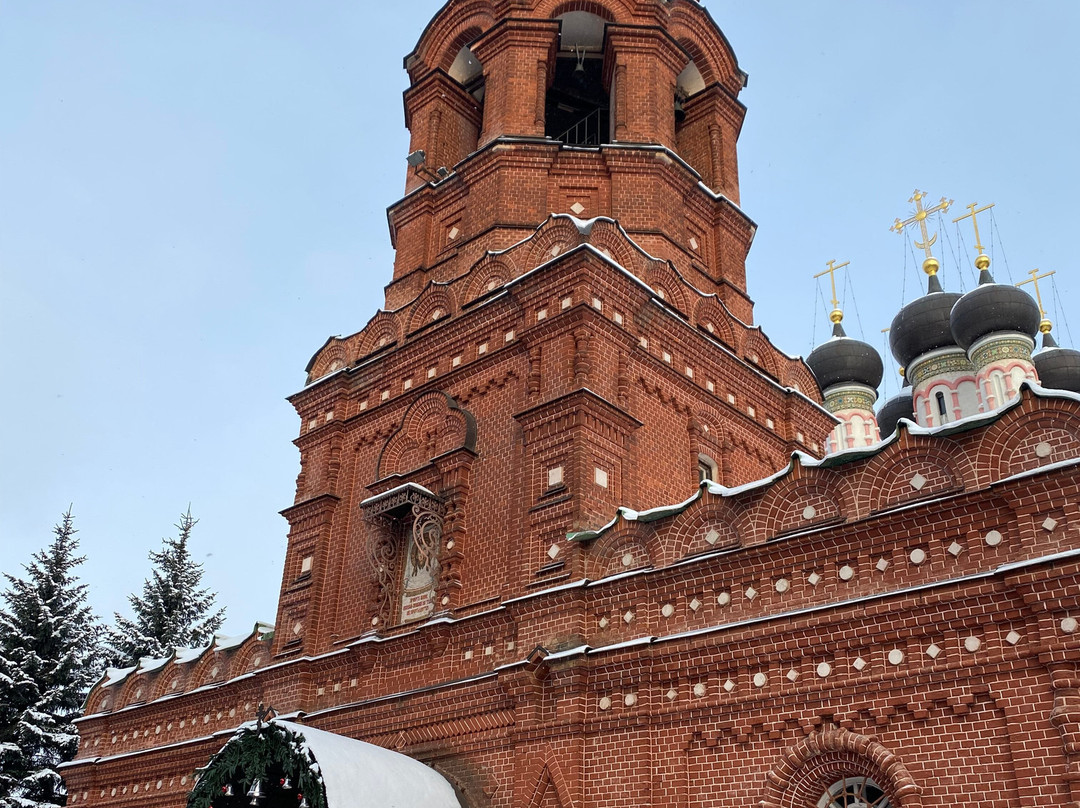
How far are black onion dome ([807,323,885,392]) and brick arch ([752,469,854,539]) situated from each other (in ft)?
61.9

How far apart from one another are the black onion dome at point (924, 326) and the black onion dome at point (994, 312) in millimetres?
1532

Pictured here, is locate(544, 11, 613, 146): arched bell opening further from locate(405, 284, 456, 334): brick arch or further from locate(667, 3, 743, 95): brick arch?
locate(405, 284, 456, 334): brick arch

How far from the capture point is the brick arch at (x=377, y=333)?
1277 cm

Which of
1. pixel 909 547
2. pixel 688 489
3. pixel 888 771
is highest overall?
pixel 688 489

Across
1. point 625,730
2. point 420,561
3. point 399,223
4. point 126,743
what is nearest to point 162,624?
point 126,743

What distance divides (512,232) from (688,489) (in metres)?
3.74

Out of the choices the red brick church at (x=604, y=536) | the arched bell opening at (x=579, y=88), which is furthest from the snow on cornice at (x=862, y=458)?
the arched bell opening at (x=579, y=88)

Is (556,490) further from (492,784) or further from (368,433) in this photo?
(368,433)

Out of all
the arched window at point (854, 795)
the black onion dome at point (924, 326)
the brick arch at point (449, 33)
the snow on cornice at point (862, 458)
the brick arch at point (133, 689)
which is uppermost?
the black onion dome at point (924, 326)

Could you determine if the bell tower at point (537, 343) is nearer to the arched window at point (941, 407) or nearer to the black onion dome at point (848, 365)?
the arched window at point (941, 407)

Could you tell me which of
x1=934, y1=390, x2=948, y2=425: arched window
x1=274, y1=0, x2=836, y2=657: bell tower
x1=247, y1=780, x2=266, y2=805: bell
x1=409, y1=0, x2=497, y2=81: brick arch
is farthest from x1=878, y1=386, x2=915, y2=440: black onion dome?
x1=247, y1=780, x2=266, y2=805: bell

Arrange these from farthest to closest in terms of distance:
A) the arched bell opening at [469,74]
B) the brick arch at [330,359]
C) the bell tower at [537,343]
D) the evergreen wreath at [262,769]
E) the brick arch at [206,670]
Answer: the arched bell opening at [469,74] → the brick arch at [330,359] → the brick arch at [206,670] → the bell tower at [537,343] → the evergreen wreath at [262,769]

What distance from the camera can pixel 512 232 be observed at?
12.5 meters

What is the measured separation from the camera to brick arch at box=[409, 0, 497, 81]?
14.7 metres
